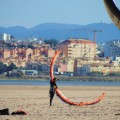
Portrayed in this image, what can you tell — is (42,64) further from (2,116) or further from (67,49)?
(2,116)

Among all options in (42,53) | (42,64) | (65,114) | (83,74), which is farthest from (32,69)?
(65,114)

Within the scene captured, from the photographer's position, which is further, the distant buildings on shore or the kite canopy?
the distant buildings on shore

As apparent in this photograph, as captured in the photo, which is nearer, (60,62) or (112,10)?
(112,10)

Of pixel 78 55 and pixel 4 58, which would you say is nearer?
pixel 4 58

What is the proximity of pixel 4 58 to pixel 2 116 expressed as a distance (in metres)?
170

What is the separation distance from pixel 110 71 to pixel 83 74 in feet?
23.8

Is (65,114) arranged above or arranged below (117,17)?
below

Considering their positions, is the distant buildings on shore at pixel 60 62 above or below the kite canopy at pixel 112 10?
above

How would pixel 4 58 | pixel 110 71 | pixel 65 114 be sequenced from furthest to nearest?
pixel 4 58 → pixel 110 71 → pixel 65 114

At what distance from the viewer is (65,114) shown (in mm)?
16609

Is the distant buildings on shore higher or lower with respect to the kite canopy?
higher

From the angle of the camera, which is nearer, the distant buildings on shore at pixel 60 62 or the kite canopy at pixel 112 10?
the kite canopy at pixel 112 10

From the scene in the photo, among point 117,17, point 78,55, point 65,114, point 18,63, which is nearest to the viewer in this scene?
point 117,17

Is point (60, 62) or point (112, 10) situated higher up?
point (60, 62)
